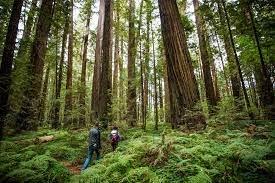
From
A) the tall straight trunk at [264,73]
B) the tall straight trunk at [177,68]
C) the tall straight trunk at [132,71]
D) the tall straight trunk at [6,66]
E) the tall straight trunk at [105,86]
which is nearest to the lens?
the tall straight trunk at [6,66]

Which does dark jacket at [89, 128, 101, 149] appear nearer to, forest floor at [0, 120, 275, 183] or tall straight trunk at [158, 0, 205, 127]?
forest floor at [0, 120, 275, 183]

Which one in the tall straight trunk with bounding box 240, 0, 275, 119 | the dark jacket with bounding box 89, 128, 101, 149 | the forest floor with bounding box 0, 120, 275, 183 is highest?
the tall straight trunk with bounding box 240, 0, 275, 119

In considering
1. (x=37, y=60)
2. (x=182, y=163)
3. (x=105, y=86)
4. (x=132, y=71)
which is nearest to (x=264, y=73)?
(x=182, y=163)

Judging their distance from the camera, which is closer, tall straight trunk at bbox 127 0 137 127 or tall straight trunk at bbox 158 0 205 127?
tall straight trunk at bbox 158 0 205 127

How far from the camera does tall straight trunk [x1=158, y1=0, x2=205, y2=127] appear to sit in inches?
306

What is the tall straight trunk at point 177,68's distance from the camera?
7773 mm

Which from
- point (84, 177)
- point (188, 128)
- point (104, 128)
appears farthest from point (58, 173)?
point (104, 128)

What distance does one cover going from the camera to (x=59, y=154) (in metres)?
9.12

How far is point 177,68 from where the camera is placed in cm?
804

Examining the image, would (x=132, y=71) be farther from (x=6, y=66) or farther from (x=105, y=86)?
(x=6, y=66)

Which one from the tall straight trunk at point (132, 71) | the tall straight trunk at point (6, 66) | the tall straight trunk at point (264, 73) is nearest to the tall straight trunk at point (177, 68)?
the tall straight trunk at point (264, 73)

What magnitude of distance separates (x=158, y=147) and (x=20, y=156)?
3.93m

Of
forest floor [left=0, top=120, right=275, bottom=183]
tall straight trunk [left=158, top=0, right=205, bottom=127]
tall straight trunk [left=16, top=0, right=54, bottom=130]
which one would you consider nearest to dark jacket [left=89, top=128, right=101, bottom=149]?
forest floor [left=0, top=120, right=275, bottom=183]

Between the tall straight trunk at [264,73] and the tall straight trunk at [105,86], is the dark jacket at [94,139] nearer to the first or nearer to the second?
the tall straight trunk at [105,86]
